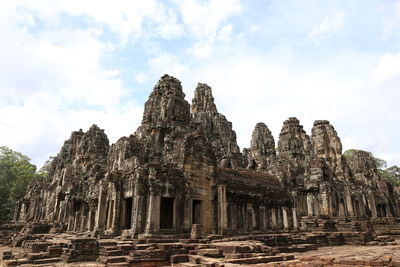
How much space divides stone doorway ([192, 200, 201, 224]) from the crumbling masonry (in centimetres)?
5

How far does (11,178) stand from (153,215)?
138 feet

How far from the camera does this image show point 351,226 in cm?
2133

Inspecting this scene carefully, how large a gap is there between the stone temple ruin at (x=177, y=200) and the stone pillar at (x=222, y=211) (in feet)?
0.18

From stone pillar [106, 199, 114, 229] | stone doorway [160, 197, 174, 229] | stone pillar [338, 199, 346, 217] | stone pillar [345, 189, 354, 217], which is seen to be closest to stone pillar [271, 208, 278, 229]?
stone doorway [160, 197, 174, 229]

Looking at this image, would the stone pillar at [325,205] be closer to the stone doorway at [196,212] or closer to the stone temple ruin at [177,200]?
the stone temple ruin at [177,200]

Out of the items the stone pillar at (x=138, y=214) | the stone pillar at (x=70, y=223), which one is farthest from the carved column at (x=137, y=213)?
the stone pillar at (x=70, y=223)

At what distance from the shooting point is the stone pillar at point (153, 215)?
45.5ft

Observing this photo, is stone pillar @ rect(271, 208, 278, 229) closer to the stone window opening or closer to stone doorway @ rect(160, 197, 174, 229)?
stone doorway @ rect(160, 197, 174, 229)

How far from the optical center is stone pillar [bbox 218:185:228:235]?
16.4m

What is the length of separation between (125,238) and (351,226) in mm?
16334

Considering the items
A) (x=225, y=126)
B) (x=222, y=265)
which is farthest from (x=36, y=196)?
(x=222, y=265)

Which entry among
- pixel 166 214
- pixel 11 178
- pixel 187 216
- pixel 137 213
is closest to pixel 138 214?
pixel 137 213

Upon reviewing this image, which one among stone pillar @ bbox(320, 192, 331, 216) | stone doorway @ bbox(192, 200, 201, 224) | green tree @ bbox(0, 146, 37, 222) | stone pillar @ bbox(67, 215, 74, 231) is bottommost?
stone pillar @ bbox(67, 215, 74, 231)

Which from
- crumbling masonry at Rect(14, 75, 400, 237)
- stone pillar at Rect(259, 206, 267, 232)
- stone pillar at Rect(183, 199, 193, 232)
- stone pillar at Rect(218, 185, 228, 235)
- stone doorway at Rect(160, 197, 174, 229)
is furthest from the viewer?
stone pillar at Rect(259, 206, 267, 232)
